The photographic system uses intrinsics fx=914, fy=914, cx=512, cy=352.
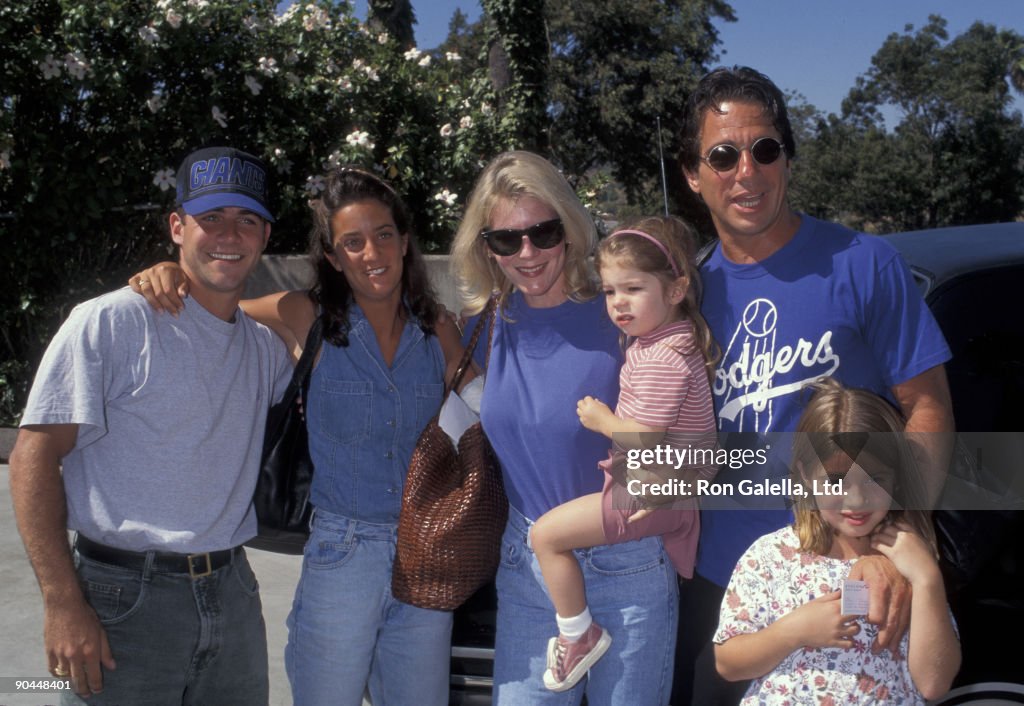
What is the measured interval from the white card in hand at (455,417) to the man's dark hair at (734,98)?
83 cm

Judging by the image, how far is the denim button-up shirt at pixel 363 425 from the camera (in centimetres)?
237

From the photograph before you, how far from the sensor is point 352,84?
7352mm

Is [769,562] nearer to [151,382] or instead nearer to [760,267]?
[760,267]

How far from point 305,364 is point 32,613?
277 centimetres

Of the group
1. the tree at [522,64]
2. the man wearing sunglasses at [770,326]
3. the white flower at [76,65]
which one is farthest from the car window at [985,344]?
the tree at [522,64]

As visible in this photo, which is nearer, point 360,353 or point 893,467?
point 893,467

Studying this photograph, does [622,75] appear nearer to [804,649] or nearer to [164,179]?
[164,179]

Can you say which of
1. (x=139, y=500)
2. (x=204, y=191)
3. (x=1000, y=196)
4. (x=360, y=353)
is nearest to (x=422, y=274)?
(x=360, y=353)

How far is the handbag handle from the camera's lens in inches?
93.8

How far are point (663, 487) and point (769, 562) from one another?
0.93 ft

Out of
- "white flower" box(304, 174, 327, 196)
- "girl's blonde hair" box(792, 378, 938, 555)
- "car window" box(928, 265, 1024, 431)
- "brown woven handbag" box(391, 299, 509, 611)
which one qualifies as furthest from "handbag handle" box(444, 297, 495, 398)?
"white flower" box(304, 174, 327, 196)

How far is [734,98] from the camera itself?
2143 millimetres

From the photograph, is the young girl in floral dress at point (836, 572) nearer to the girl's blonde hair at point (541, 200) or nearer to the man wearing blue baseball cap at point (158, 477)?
the girl's blonde hair at point (541, 200)

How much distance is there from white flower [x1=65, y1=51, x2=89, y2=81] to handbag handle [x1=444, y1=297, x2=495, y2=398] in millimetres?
4956
